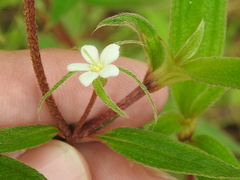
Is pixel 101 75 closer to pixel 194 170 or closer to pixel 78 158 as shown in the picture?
pixel 194 170

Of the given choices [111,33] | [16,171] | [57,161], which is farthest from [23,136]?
[111,33]

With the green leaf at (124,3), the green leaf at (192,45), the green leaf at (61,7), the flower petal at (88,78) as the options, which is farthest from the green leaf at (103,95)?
the green leaf at (124,3)

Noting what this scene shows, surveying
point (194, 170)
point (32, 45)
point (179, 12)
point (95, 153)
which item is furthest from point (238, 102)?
point (32, 45)

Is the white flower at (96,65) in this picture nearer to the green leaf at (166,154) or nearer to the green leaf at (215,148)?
the green leaf at (166,154)

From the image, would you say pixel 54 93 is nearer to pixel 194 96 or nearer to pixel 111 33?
pixel 194 96

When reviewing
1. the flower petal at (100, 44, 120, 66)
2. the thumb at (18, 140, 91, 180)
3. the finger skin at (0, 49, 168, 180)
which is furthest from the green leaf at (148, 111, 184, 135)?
the flower petal at (100, 44, 120, 66)

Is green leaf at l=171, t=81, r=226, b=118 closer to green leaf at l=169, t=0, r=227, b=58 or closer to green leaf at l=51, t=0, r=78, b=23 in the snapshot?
A: green leaf at l=169, t=0, r=227, b=58

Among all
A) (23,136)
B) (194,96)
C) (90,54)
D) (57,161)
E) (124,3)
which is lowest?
(57,161)
